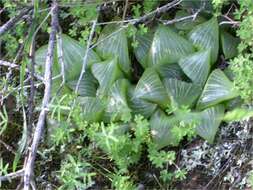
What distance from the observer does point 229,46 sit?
1.92 metres

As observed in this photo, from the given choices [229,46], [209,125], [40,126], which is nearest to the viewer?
[40,126]

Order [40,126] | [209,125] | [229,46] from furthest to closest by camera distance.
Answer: [229,46]
[209,125]
[40,126]

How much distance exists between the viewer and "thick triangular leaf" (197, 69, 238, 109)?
5.90ft

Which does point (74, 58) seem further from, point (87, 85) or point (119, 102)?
point (119, 102)

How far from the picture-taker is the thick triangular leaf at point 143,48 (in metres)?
2.00

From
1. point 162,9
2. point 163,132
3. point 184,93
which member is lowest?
point 163,132

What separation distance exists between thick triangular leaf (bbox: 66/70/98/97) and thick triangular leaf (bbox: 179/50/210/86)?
1.26 ft

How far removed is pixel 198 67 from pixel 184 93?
12cm

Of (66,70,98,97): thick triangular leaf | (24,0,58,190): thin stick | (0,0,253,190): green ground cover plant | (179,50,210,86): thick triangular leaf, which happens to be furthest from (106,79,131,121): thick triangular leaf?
(24,0,58,190): thin stick

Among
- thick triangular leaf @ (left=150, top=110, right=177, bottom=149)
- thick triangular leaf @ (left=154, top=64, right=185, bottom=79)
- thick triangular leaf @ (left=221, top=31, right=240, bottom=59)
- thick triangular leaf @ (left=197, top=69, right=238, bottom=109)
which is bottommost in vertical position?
thick triangular leaf @ (left=150, top=110, right=177, bottom=149)

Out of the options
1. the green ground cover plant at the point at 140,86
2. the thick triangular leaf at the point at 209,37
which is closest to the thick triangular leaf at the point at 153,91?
the green ground cover plant at the point at 140,86

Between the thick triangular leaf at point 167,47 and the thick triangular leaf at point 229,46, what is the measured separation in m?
0.14

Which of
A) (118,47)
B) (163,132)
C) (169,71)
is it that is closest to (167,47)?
(169,71)

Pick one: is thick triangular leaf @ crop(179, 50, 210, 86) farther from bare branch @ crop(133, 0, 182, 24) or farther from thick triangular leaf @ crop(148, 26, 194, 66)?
bare branch @ crop(133, 0, 182, 24)
